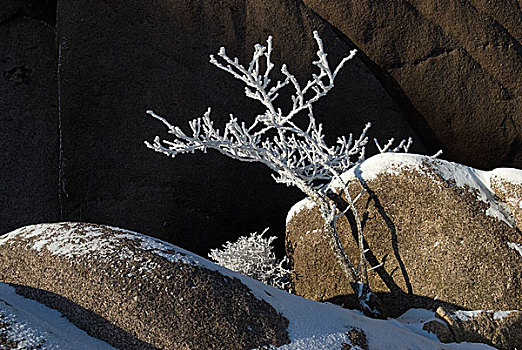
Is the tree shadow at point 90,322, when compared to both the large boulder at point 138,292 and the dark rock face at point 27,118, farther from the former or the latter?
the dark rock face at point 27,118

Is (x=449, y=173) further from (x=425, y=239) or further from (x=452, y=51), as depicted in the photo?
(x=452, y=51)

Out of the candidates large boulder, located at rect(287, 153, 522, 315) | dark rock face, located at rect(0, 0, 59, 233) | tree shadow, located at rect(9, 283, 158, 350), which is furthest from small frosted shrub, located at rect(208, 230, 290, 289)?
dark rock face, located at rect(0, 0, 59, 233)

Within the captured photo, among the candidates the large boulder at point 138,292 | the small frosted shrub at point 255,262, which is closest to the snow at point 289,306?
the large boulder at point 138,292

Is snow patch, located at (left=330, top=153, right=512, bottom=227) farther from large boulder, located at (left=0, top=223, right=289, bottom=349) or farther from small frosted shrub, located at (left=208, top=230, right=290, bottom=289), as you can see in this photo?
large boulder, located at (left=0, top=223, right=289, bottom=349)

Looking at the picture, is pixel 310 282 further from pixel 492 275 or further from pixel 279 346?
pixel 279 346

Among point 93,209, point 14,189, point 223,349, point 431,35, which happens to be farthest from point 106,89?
point 223,349

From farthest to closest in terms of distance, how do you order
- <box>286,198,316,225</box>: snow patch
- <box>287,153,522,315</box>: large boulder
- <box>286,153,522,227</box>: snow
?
<box>286,198,316,225</box>: snow patch, <box>286,153,522,227</box>: snow, <box>287,153,522,315</box>: large boulder

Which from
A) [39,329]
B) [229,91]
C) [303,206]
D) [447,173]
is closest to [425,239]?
[447,173]

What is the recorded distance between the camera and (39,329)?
1.48m

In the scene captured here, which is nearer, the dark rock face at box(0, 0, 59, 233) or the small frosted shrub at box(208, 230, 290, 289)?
the small frosted shrub at box(208, 230, 290, 289)

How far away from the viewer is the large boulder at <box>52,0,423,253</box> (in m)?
3.46

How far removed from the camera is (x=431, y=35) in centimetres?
360

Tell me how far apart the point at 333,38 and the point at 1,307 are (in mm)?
2691

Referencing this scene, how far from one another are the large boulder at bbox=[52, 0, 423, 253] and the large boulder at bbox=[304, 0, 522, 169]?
245 mm
